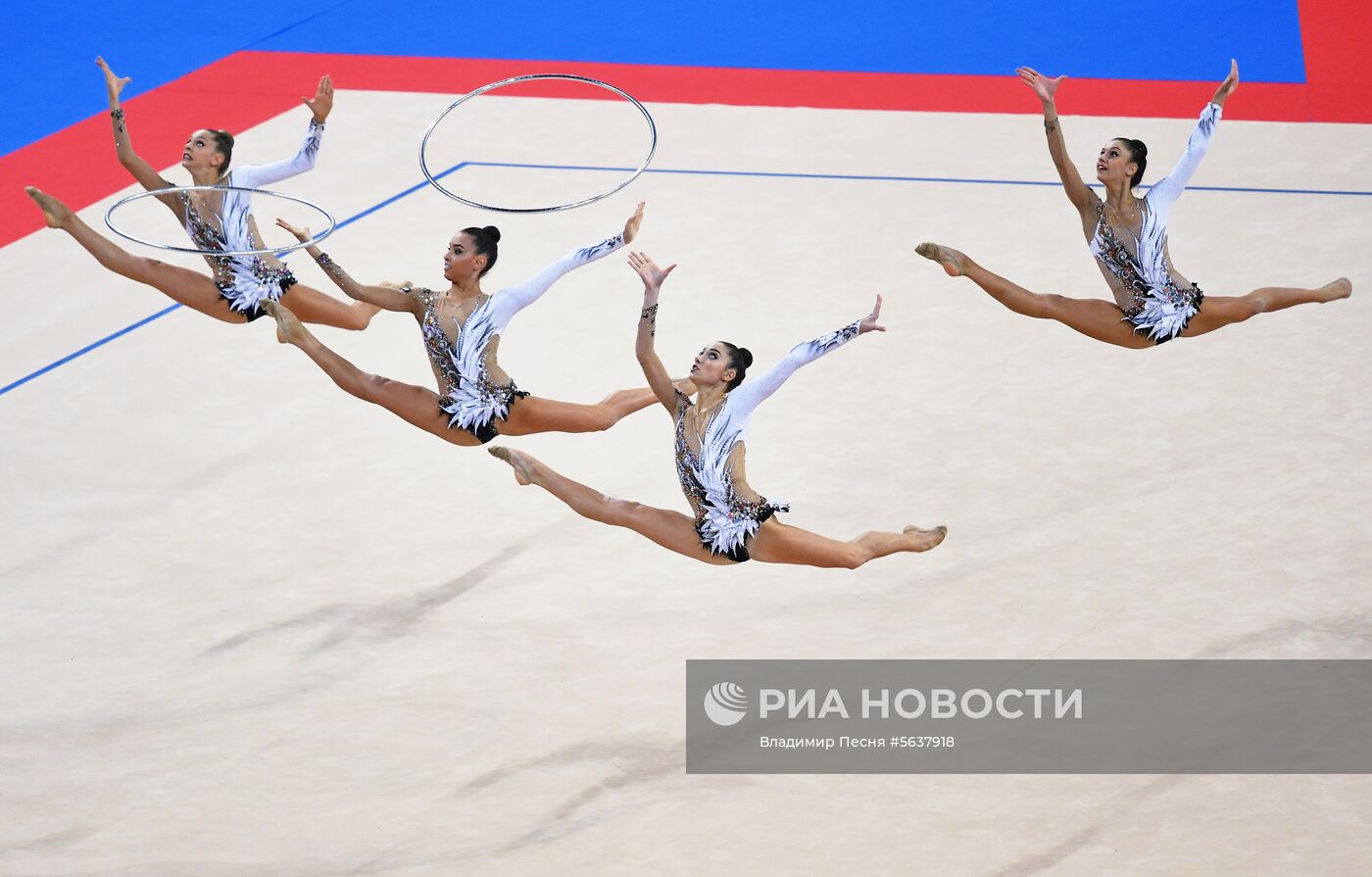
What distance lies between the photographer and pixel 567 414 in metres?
7.87

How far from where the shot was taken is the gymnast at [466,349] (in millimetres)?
7527

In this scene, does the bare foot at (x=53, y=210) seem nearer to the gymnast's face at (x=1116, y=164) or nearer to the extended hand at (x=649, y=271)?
the extended hand at (x=649, y=271)

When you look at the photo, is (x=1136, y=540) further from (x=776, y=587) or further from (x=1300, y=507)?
(x=776, y=587)

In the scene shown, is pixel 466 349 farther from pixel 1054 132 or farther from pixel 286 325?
→ pixel 1054 132

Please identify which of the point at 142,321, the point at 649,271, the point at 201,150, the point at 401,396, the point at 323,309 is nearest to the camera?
the point at 649,271

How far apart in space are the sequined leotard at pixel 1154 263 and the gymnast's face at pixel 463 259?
260 cm

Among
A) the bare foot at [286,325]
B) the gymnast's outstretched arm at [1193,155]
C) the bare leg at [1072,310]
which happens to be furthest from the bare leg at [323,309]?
the gymnast's outstretched arm at [1193,155]

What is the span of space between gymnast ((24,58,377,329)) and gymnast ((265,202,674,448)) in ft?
1.99

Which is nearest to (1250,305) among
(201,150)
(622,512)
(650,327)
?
(650,327)

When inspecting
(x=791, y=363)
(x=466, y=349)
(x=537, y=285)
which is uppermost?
(x=537, y=285)

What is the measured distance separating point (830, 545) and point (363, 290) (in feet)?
7.24

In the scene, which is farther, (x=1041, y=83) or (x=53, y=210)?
(x=53, y=210)

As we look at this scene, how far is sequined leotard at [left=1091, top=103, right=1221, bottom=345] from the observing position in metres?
7.69

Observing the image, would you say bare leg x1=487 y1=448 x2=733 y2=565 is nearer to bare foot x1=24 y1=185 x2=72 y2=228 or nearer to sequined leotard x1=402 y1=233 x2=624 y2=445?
sequined leotard x1=402 y1=233 x2=624 y2=445
